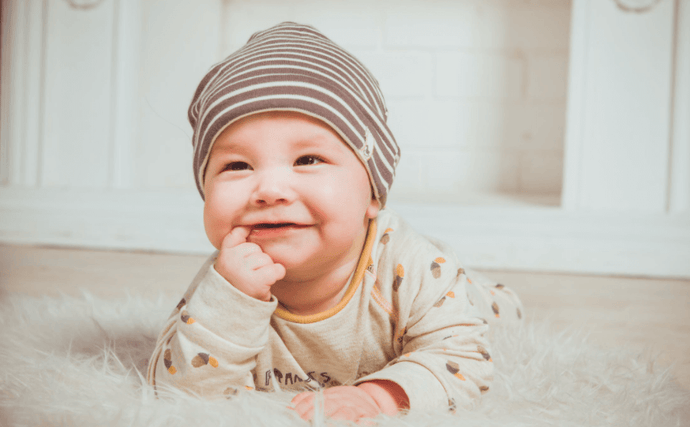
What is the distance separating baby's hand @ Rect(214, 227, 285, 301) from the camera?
560mm

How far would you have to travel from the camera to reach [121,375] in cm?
64

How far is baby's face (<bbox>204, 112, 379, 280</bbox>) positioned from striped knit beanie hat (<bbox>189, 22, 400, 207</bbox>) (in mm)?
14

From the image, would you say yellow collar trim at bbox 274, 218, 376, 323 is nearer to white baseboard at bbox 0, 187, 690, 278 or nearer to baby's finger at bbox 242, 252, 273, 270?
baby's finger at bbox 242, 252, 273, 270

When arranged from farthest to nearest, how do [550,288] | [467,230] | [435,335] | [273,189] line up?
[467,230], [550,288], [435,335], [273,189]

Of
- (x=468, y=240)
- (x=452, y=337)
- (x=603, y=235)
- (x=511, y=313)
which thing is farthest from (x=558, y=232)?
(x=452, y=337)

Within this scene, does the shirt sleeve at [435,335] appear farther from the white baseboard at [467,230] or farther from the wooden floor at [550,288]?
the white baseboard at [467,230]

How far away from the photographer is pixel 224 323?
558 mm

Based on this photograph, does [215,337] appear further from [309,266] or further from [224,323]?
[309,266]

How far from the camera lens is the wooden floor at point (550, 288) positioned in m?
0.99

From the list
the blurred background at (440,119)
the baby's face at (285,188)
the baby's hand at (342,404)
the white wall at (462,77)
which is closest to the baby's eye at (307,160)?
the baby's face at (285,188)

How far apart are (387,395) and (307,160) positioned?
24 cm

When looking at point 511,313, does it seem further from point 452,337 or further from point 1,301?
point 1,301

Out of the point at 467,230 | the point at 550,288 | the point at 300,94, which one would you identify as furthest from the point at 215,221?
the point at 467,230

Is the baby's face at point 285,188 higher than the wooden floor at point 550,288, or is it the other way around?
the baby's face at point 285,188
